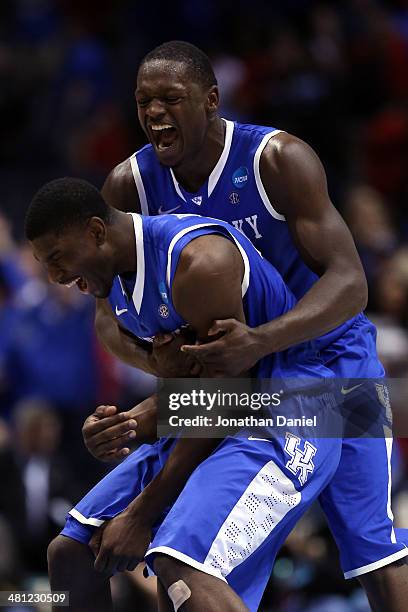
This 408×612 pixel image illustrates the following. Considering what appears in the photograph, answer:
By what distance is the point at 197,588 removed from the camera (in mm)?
3928

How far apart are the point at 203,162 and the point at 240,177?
0.16 m

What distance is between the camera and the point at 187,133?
4.62 metres

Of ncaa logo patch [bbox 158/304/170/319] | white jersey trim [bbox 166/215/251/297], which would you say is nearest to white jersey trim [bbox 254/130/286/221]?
white jersey trim [bbox 166/215/251/297]

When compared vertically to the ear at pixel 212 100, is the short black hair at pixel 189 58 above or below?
above

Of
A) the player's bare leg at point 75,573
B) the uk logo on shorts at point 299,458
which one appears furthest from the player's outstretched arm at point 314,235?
the player's bare leg at point 75,573

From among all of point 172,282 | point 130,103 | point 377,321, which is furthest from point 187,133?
point 130,103

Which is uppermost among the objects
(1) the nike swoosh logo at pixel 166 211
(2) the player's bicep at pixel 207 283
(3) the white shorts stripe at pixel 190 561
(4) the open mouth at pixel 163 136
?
Answer: (4) the open mouth at pixel 163 136

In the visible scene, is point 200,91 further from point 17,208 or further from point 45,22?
point 45,22

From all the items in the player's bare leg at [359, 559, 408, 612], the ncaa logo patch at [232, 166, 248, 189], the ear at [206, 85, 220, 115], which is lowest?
the player's bare leg at [359, 559, 408, 612]

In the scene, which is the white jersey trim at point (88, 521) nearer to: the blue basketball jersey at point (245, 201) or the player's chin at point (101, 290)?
the player's chin at point (101, 290)

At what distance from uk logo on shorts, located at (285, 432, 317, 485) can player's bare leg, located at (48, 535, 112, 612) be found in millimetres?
849

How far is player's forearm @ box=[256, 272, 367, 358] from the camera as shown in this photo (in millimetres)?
4219

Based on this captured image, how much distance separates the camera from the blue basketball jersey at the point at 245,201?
15.4 feet

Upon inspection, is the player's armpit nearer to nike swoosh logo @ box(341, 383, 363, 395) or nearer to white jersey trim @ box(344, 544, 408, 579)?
nike swoosh logo @ box(341, 383, 363, 395)
